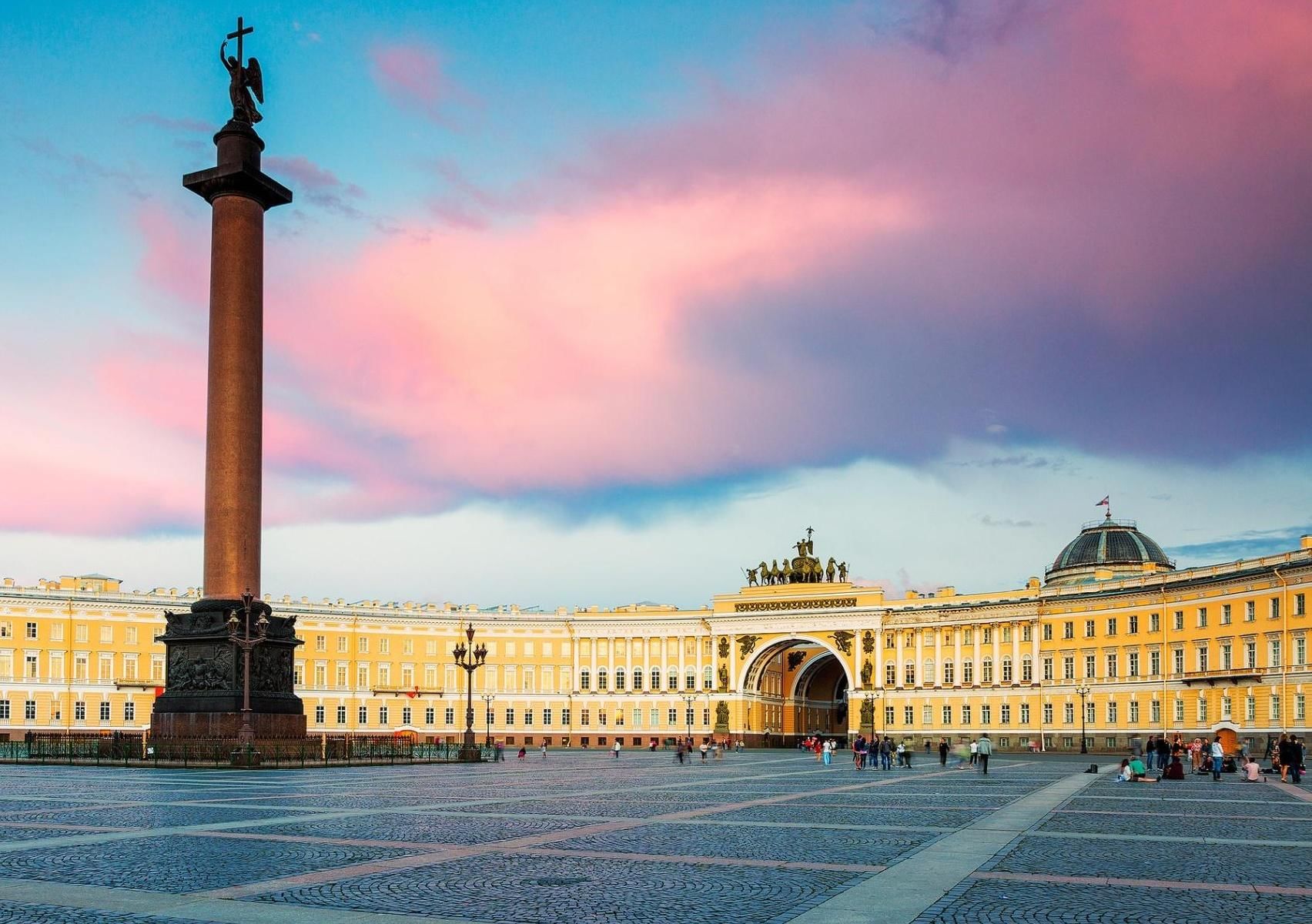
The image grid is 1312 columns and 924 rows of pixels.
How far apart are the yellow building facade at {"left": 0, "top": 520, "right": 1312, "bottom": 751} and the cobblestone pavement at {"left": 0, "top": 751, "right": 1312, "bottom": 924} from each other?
209ft

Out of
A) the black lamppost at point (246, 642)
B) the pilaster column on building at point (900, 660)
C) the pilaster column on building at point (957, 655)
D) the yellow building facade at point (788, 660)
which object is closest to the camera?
the black lamppost at point (246, 642)

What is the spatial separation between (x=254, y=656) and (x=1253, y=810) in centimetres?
3276

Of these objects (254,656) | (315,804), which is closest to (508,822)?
(315,804)

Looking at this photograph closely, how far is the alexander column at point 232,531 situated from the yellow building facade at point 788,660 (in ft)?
208

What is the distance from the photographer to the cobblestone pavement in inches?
524

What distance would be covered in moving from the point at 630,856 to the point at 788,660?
127 meters

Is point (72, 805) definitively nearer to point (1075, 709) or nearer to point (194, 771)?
point (194, 771)

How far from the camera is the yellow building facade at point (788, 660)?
93.1m

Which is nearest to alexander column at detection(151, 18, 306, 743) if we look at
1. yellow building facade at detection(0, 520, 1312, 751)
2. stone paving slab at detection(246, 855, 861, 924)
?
stone paving slab at detection(246, 855, 861, 924)

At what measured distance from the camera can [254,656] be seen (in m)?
47.6

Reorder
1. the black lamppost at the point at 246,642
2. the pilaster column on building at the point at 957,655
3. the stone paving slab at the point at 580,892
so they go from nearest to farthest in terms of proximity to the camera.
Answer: the stone paving slab at the point at 580,892 → the black lamppost at the point at 246,642 → the pilaster column on building at the point at 957,655

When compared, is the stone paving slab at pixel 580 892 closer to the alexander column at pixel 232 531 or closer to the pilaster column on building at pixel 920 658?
the alexander column at pixel 232 531

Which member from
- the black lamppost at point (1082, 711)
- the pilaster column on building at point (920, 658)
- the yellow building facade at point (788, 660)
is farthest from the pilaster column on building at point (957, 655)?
the black lamppost at point (1082, 711)

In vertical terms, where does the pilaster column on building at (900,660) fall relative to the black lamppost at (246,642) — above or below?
below
